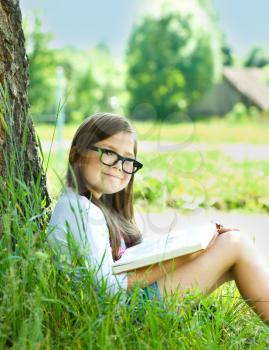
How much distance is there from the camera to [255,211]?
6629 mm

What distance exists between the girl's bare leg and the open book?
0.07 meters

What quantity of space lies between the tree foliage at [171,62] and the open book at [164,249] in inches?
1555

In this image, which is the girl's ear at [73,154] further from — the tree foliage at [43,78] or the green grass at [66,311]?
the tree foliage at [43,78]

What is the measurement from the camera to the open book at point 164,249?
2236 millimetres

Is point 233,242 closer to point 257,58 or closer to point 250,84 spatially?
point 250,84

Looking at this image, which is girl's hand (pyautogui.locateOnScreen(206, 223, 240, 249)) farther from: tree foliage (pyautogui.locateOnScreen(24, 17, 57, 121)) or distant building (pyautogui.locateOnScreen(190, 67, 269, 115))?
distant building (pyautogui.locateOnScreen(190, 67, 269, 115))

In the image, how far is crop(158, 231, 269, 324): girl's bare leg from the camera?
2.38 meters

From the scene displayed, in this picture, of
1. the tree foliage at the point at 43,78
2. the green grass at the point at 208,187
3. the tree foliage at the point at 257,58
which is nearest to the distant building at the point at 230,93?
the tree foliage at the point at 43,78

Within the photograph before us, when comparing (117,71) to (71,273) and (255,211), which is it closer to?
(255,211)

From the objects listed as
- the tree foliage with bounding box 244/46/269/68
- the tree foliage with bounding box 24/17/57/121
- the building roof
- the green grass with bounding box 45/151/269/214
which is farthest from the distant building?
the green grass with bounding box 45/151/269/214

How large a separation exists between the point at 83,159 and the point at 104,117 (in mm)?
176

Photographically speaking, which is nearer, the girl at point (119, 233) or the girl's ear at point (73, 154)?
the girl at point (119, 233)

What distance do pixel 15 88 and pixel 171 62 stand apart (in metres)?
40.3

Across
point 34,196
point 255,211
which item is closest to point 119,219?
point 34,196
